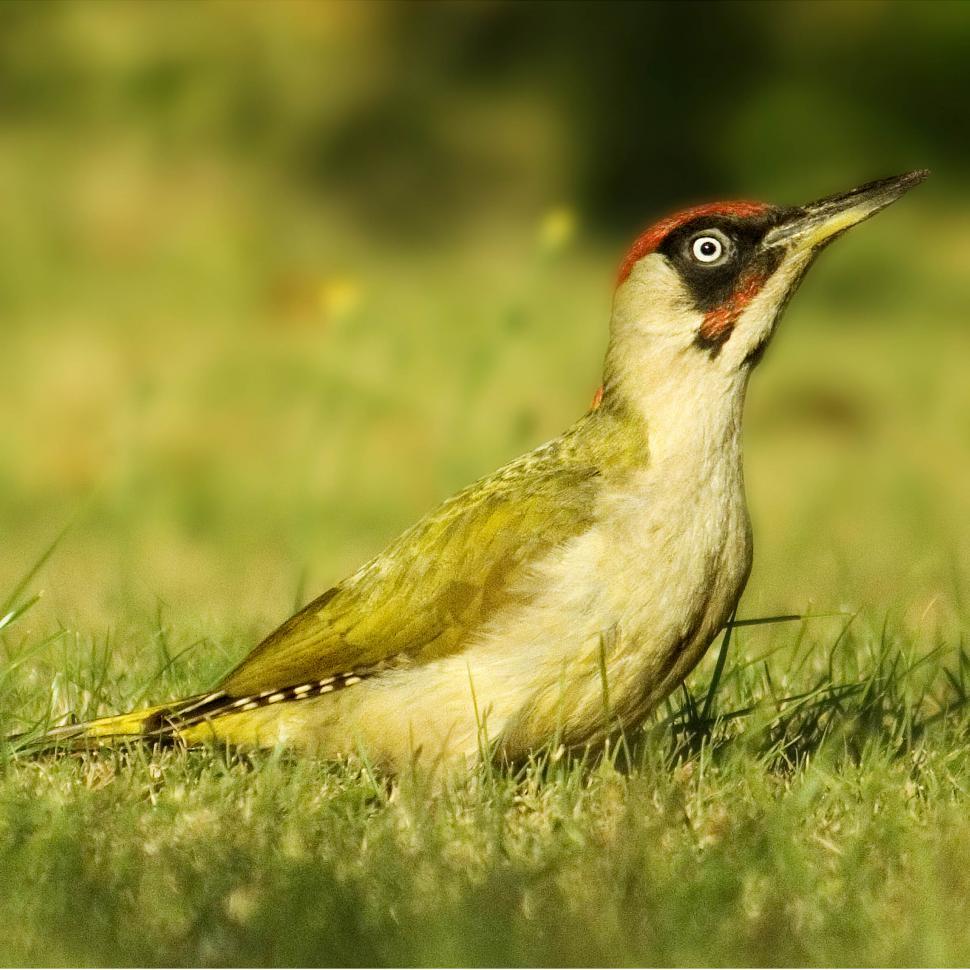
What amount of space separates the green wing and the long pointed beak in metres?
0.48

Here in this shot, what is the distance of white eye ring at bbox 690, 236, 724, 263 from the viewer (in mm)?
3178

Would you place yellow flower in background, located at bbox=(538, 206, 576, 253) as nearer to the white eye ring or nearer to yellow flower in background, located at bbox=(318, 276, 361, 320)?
yellow flower in background, located at bbox=(318, 276, 361, 320)

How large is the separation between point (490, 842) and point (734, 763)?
0.56 m

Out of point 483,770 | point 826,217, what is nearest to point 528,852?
point 483,770

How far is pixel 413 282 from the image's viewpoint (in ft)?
36.4

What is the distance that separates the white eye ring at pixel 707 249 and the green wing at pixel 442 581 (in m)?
0.37

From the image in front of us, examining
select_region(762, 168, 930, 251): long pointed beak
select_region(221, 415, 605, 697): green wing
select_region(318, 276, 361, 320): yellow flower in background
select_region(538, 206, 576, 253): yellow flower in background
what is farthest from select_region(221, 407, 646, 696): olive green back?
select_region(318, 276, 361, 320): yellow flower in background

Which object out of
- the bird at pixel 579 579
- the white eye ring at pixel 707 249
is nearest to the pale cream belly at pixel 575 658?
the bird at pixel 579 579

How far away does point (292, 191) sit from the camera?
1244 centimetres

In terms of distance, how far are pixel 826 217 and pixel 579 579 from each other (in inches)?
29.6

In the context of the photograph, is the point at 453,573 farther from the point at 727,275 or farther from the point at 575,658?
the point at 727,275

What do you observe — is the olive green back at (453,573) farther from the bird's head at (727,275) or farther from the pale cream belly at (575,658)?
the bird's head at (727,275)

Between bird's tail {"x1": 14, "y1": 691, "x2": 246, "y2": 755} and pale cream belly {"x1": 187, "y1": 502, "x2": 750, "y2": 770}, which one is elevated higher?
bird's tail {"x1": 14, "y1": 691, "x2": 246, "y2": 755}

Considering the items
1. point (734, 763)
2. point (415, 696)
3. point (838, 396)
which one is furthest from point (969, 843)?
point (838, 396)
